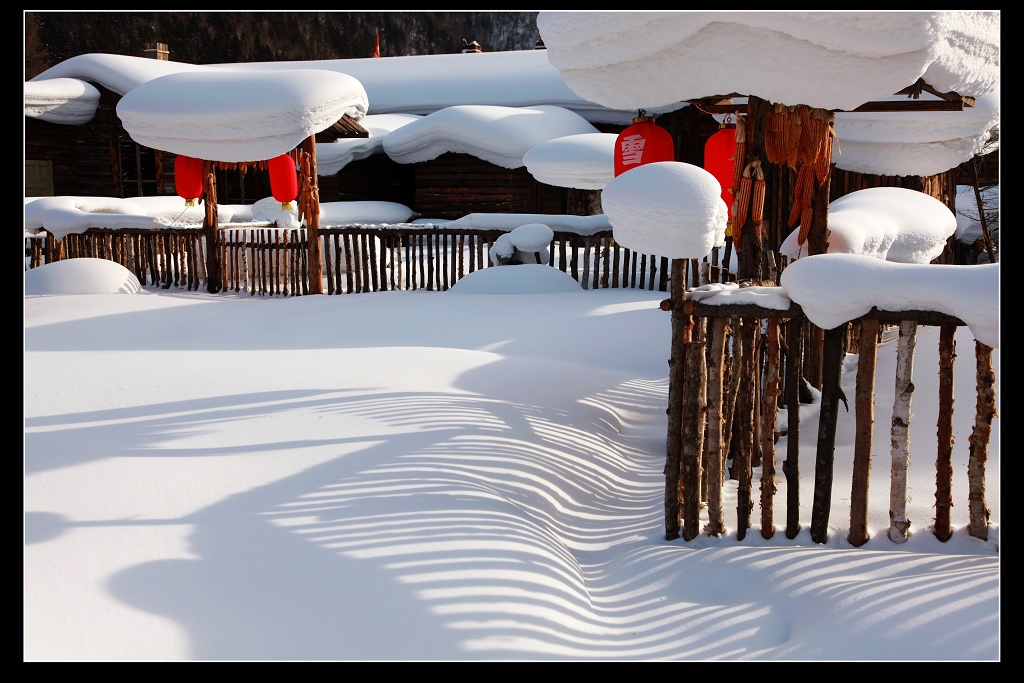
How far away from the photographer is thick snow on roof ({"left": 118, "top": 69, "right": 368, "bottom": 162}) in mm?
11289

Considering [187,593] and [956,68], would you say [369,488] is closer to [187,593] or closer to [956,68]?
[187,593]

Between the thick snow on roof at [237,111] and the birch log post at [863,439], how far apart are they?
917cm

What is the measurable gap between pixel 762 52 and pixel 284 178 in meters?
8.61

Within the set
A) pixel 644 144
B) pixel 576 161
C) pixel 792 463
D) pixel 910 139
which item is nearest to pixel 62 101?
pixel 576 161

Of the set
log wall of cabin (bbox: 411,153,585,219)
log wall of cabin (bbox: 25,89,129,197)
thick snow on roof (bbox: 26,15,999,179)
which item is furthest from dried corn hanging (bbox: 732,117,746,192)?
log wall of cabin (bbox: 25,89,129,197)

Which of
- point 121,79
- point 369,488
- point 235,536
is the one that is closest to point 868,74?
point 369,488

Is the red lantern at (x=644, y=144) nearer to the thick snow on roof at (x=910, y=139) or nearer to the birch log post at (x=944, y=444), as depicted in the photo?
the thick snow on roof at (x=910, y=139)

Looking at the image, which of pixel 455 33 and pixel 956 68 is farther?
pixel 455 33

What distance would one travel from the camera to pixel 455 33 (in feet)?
165

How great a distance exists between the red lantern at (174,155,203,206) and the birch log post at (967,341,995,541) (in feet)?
37.5

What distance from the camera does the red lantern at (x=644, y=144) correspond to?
22.7 feet

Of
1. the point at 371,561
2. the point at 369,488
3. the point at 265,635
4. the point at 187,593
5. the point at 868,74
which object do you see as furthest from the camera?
the point at 868,74

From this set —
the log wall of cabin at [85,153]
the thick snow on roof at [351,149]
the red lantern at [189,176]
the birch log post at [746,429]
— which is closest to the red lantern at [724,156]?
the birch log post at [746,429]

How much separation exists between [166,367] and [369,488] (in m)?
2.91
